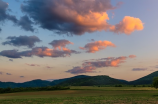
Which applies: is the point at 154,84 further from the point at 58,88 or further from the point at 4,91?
the point at 4,91

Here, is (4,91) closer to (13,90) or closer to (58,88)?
(13,90)

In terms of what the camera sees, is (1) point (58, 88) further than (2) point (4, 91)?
Yes

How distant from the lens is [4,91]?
149125mm

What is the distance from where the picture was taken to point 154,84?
95.0 m

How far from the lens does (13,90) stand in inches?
5974

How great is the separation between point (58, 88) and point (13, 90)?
41.3 m

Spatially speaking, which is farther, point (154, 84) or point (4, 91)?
point (4, 91)

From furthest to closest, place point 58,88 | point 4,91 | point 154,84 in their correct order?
point 58,88
point 4,91
point 154,84

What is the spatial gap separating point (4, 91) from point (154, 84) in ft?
410

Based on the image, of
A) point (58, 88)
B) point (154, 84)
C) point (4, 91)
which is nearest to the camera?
point (154, 84)

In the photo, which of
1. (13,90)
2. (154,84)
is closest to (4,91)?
(13,90)

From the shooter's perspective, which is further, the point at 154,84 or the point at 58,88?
the point at 58,88

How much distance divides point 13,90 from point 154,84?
119714 mm

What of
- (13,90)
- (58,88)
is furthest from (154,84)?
(13,90)
